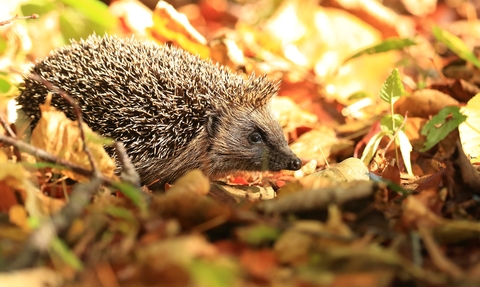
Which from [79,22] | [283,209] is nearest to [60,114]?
[283,209]

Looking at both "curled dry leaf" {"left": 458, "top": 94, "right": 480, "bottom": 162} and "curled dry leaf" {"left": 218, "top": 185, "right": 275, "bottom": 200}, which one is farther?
"curled dry leaf" {"left": 458, "top": 94, "right": 480, "bottom": 162}

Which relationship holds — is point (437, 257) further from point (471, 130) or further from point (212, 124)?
point (212, 124)

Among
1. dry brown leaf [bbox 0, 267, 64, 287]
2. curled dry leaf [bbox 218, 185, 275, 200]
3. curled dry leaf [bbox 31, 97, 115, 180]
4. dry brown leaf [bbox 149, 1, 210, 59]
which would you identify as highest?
dry brown leaf [bbox 149, 1, 210, 59]

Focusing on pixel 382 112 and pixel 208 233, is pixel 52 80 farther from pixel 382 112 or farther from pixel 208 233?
pixel 382 112

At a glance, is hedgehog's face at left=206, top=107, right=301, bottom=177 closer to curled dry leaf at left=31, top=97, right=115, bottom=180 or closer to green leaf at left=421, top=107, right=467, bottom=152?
green leaf at left=421, top=107, right=467, bottom=152

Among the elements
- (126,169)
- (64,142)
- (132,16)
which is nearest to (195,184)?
(126,169)

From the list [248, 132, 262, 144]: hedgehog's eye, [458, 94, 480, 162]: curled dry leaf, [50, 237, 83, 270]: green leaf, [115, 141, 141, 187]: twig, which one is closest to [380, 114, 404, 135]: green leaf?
[458, 94, 480, 162]: curled dry leaf
